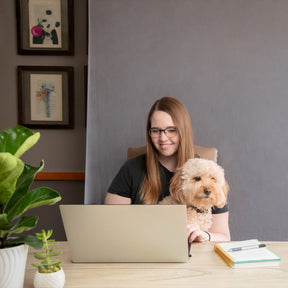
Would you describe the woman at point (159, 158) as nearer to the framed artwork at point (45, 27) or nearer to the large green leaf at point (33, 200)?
the large green leaf at point (33, 200)

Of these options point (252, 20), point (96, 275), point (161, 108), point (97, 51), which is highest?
point (252, 20)

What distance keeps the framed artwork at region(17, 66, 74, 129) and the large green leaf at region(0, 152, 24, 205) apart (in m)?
1.69

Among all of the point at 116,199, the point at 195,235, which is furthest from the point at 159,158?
the point at 195,235

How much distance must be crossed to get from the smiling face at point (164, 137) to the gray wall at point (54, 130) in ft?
2.95

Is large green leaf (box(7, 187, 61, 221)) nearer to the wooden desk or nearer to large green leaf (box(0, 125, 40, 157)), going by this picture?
large green leaf (box(0, 125, 40, 157))

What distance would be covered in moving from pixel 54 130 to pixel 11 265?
5.68 ft

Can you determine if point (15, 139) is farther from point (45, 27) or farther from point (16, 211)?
point (45, 27)

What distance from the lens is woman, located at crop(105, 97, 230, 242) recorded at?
1655 millimetres

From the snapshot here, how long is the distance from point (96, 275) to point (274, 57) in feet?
5.95

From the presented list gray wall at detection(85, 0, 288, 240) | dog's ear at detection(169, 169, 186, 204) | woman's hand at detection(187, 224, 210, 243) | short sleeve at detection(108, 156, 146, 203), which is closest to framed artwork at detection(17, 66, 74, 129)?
gray wall at detection(85, 0, 288, 240)

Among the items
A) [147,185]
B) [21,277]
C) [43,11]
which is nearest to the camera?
[21,277]

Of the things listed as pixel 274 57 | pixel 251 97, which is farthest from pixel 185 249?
pixel 274 57

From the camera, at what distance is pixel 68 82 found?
7.77 feet

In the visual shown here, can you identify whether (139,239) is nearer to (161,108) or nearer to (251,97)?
(161,108)
